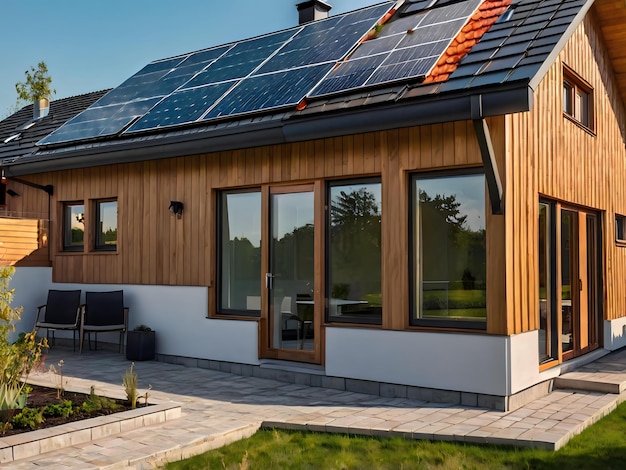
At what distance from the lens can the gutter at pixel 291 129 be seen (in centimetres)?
673

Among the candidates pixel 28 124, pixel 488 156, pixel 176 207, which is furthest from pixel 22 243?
pixel 488 156

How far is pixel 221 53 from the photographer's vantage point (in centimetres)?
1277

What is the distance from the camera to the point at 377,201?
8.42m

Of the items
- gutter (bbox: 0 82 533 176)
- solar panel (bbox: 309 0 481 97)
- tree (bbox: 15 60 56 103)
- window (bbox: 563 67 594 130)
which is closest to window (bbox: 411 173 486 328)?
gutter (bbox: 0 82 533 176)

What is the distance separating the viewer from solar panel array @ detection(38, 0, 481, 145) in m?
8.74

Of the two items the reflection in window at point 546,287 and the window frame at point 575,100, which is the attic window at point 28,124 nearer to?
the window frame at point 575,100

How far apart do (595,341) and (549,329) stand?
2.52 m

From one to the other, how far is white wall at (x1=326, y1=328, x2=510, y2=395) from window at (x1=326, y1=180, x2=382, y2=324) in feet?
1.02

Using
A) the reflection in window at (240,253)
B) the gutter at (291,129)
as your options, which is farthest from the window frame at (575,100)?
the reflection in window at (240,253)

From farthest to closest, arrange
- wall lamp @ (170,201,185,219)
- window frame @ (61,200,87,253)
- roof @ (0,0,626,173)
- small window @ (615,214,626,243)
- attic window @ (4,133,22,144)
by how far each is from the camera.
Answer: attic window @ (4,133,22,144) → window frame @ (61,200,87,253) → small window @ (615,214,626,243) → wall lamp @ (170,201,185,219) → roof @ (0,0,626,173)

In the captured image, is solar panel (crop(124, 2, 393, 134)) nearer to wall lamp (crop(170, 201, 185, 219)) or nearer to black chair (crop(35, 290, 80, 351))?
wall lamp (crop(170, 201, 185, 219))

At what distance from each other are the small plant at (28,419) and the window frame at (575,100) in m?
7.42

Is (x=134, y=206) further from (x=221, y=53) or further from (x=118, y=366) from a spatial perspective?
(x=221, y=53)

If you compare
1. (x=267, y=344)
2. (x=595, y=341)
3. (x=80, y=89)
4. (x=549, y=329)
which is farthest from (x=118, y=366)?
(x=80, y=89)
